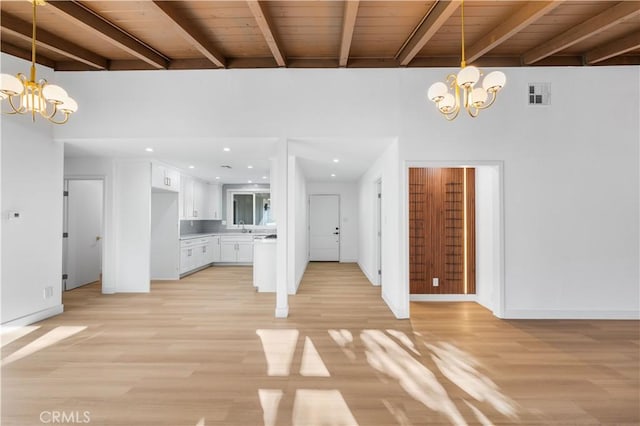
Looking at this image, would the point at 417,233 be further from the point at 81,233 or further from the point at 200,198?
the point at 81,233

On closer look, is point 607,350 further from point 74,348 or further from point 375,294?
point 74,348

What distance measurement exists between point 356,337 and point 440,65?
3.71m

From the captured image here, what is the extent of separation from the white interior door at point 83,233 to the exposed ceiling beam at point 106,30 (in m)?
3.52

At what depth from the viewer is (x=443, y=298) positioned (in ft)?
16.7

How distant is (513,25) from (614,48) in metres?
1.74

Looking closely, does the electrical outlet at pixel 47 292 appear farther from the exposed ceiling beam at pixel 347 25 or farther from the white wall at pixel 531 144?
the exposed ceiling beam at pixel 347 25

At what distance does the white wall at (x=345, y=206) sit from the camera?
9.48 metres

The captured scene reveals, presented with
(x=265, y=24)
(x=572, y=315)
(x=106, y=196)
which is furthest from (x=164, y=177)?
(x=572, y=315)

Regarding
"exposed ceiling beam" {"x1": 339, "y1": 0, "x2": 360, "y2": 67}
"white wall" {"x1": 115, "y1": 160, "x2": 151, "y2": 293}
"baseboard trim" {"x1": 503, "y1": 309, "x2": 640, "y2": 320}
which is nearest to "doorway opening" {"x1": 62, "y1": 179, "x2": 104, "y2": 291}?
"white wall" {"x1": 115, "y1": 160, "x2": 151, "y2": 293}

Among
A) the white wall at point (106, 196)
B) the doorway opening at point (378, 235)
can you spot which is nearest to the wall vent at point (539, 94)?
the doorway opening at point (378, 235)

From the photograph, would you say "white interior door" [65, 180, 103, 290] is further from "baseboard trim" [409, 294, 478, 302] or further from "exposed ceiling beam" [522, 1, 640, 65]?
"exposed ceiling beam" [522, 1, 640, 65]

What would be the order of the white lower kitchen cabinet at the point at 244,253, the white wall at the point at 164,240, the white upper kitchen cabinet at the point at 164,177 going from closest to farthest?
1. the white upper kitchen cabinet at the point at 164,177
2. the white wall at the point at 164,240
3. the white lower kitchen cabinet at the point at 244,253

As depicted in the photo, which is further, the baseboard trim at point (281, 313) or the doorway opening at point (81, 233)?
the doorway opening at point (81, 233)

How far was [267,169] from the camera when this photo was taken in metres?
6.96
